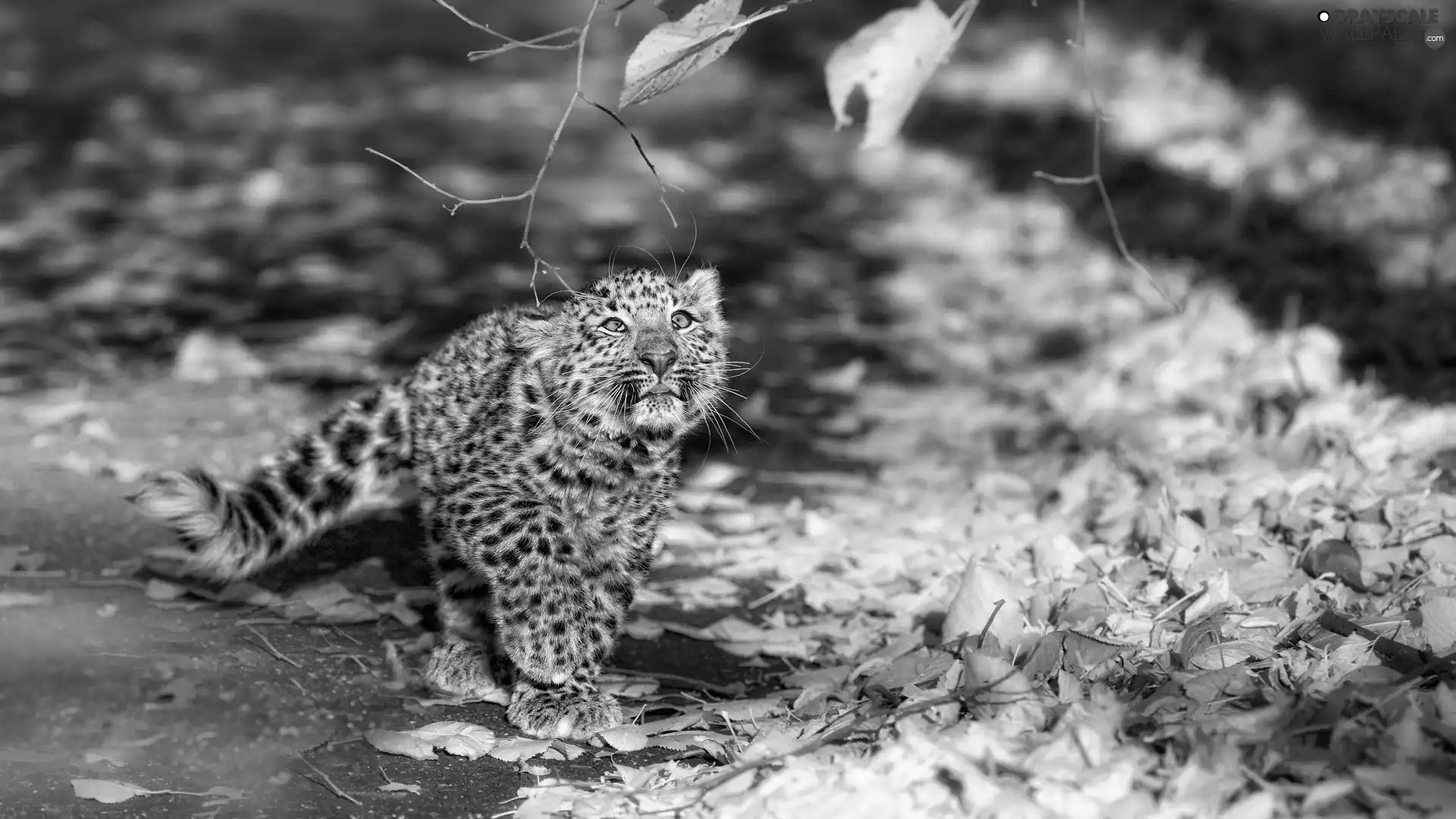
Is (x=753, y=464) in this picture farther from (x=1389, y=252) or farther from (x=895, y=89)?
(x=1389, y=252)

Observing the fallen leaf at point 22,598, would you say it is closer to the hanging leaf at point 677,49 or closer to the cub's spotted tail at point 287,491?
the cub's spotted tail at point 287,491

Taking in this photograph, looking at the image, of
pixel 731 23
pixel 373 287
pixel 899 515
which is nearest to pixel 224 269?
pixel 373 287

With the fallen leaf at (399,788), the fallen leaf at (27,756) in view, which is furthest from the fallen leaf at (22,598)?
the fallen leaf at (399,788)

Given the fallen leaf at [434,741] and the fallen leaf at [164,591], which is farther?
the fallen leaf at [164,591]

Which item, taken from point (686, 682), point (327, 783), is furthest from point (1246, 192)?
point (327, 783)

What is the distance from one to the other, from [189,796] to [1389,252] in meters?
8.53

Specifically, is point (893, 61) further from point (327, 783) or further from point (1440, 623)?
point (327, 783)

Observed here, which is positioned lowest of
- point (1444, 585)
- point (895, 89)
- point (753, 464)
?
point (753, 464)

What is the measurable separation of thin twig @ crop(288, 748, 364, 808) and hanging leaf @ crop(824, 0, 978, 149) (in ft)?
8.16

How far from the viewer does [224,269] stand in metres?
10.8

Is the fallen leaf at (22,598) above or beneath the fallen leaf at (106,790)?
above

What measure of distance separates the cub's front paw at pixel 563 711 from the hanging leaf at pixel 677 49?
2104 mm

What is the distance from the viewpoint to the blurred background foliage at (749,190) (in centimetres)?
984

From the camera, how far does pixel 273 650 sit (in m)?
5.50
